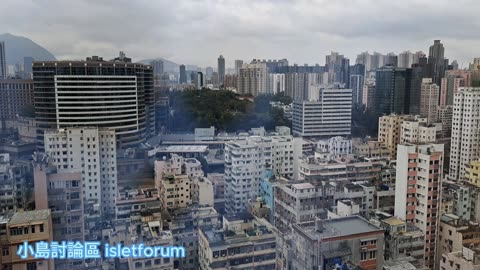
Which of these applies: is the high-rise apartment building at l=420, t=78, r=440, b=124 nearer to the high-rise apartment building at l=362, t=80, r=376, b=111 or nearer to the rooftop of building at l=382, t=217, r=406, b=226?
the high-rise apartment building at l=362, t=80, r=376, b=111

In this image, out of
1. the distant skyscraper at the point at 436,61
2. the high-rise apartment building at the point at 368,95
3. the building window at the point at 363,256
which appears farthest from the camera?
the high-rise apartment building at the point at 368,95

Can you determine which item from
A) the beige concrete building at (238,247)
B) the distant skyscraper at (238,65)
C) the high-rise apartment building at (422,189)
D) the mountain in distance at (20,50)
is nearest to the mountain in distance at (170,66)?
the distant skyscraper at (238,65)

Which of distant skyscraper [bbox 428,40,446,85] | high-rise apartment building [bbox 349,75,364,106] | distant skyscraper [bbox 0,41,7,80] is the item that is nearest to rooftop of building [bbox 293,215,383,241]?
distant skyscraper [bbox 0,41,7,80]

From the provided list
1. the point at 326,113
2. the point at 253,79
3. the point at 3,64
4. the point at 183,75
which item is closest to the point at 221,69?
the point at 183,75

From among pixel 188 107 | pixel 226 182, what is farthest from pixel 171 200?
pixel 188 107

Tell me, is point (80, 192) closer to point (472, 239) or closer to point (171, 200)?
point (171, 200)

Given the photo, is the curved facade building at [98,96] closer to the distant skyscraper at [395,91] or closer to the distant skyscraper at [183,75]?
the distant skyscraper at [183,75]

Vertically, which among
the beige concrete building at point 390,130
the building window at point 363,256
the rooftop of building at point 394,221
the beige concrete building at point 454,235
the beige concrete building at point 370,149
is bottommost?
the beige concrete building at point 454,235
